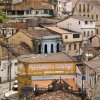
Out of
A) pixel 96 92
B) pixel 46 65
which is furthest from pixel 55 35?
pixel 96 92

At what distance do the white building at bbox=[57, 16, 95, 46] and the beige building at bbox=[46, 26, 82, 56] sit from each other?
1073 mm

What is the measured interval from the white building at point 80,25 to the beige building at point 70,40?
107 centimetres

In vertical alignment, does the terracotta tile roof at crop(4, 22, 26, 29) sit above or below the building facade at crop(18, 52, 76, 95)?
above

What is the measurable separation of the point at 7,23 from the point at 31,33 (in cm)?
750

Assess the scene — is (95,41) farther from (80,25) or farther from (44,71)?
(44,71)

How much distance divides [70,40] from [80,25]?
271 centimetres

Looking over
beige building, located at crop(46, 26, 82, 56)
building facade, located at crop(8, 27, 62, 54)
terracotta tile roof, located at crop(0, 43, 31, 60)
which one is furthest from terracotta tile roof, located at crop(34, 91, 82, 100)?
beige building, located at crop(46, 26, 82, 56)

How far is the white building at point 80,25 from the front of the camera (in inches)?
2144

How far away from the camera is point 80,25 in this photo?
2148 inches

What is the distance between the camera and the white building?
54.5 m

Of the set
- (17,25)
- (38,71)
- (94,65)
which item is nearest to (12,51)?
(38,71)

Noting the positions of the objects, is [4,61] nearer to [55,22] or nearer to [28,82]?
[28,82]

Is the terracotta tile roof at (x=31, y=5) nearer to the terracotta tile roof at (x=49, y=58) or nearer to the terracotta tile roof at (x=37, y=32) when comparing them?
the terracotta tile roof at (x=37, y=32)

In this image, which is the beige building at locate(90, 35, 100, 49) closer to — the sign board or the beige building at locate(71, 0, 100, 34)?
the beige building at locate(71, 0, 100, 34)
